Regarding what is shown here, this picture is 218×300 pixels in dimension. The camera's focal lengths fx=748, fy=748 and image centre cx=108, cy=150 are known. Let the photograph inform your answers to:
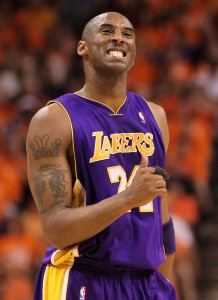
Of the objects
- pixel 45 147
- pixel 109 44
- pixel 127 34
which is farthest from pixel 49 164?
pixel 127 34

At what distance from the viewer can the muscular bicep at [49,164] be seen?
11.7ft

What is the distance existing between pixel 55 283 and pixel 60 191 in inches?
19.0

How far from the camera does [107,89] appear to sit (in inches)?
153

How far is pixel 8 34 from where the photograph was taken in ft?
37.2

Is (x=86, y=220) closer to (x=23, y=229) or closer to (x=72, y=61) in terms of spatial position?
(x=23, y=229)

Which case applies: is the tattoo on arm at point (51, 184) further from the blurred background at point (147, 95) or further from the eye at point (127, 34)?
the blurred background at point (147, 95)

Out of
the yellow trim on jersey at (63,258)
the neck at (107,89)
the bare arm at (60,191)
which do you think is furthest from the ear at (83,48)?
the yellow trim on jersey at (63,258)

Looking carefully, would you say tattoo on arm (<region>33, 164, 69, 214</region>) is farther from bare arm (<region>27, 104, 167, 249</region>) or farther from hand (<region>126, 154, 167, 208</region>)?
hand (<region>126, 154, 167, 208</region>)

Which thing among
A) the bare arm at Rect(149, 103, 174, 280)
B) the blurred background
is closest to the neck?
the bare arm at Rect(149, 103, 174, 280)

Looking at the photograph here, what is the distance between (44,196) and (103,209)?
382 millimetres

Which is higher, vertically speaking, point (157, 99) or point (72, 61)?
point (72, 61)

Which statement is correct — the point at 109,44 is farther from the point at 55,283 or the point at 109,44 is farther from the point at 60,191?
the point at 55,283

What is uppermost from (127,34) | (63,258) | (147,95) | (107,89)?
(147,95)

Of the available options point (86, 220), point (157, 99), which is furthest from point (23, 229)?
point (86, 220)
